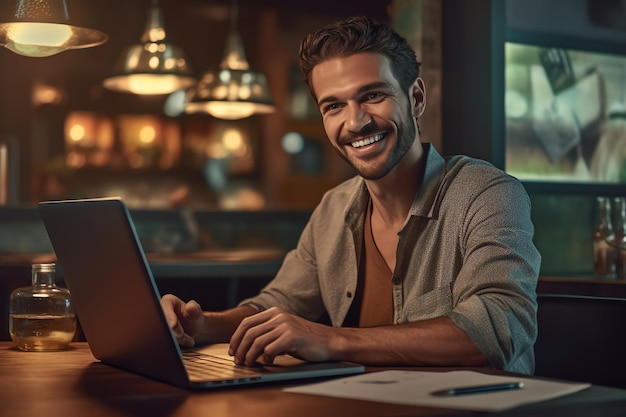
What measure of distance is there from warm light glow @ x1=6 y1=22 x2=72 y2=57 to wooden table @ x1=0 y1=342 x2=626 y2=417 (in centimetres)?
114

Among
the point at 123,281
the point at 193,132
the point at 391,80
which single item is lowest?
the point at 123,281

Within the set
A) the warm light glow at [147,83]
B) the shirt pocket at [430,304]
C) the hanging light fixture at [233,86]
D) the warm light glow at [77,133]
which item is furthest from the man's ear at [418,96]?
the warm light glow at [77,133]

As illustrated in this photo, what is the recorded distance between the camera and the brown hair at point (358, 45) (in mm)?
2082

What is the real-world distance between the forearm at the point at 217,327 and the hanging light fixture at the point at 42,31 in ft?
2.75

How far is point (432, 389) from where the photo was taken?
1.24m

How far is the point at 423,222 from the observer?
2.12 m

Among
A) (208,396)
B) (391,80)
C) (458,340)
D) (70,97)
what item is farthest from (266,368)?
(70,97)

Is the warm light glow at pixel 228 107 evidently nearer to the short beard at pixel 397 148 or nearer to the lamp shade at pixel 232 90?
the lamp shade at pixel 232 90

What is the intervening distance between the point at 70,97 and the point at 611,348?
6.76 m

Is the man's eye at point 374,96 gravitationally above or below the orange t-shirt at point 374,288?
above

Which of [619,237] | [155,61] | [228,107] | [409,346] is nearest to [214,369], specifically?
[409,346]

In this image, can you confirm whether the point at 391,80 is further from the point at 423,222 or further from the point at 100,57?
the point at 100,57

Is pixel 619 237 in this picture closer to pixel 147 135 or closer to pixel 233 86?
pixel 233 86

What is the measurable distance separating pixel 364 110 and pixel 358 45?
148 mm
